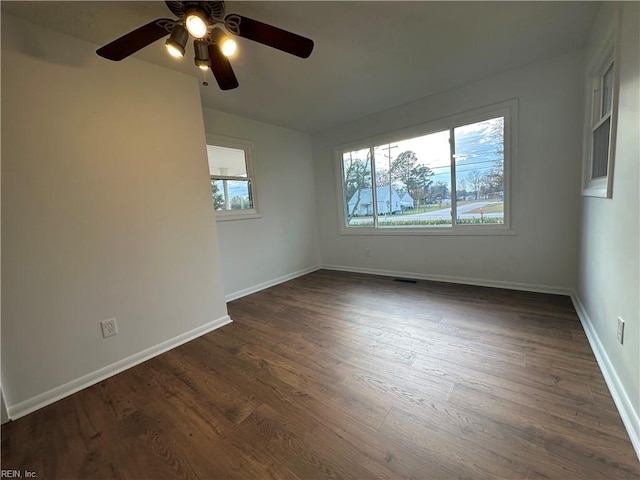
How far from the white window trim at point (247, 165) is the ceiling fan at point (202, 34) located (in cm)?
177

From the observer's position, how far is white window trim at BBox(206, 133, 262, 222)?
135 inches

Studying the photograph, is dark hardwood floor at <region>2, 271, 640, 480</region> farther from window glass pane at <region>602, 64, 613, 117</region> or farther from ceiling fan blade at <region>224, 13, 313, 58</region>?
ceiling fan blade at <region>224, 13, 313, 58</region>

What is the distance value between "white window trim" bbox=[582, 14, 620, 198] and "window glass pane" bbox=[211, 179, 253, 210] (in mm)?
3536

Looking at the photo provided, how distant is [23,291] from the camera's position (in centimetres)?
165

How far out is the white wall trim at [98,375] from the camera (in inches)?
65.4

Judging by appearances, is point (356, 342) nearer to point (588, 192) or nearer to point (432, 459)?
point (432, 459)

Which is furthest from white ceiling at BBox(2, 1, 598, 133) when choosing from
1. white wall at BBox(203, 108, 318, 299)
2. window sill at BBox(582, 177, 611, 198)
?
window sill at BBox(582, 177, 611, 198)

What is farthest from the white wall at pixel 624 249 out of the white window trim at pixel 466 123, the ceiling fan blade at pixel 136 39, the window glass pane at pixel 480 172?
the ceiling fan blade at pixel 136 39

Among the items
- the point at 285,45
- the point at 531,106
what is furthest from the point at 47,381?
the point at 531,106

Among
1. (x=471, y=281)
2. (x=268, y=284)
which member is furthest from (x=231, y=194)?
(x=471, y=281)

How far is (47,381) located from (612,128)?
151 inches

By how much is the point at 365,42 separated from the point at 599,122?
192 centimetres

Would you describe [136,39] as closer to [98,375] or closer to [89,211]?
[89,211]

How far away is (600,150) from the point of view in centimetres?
210
